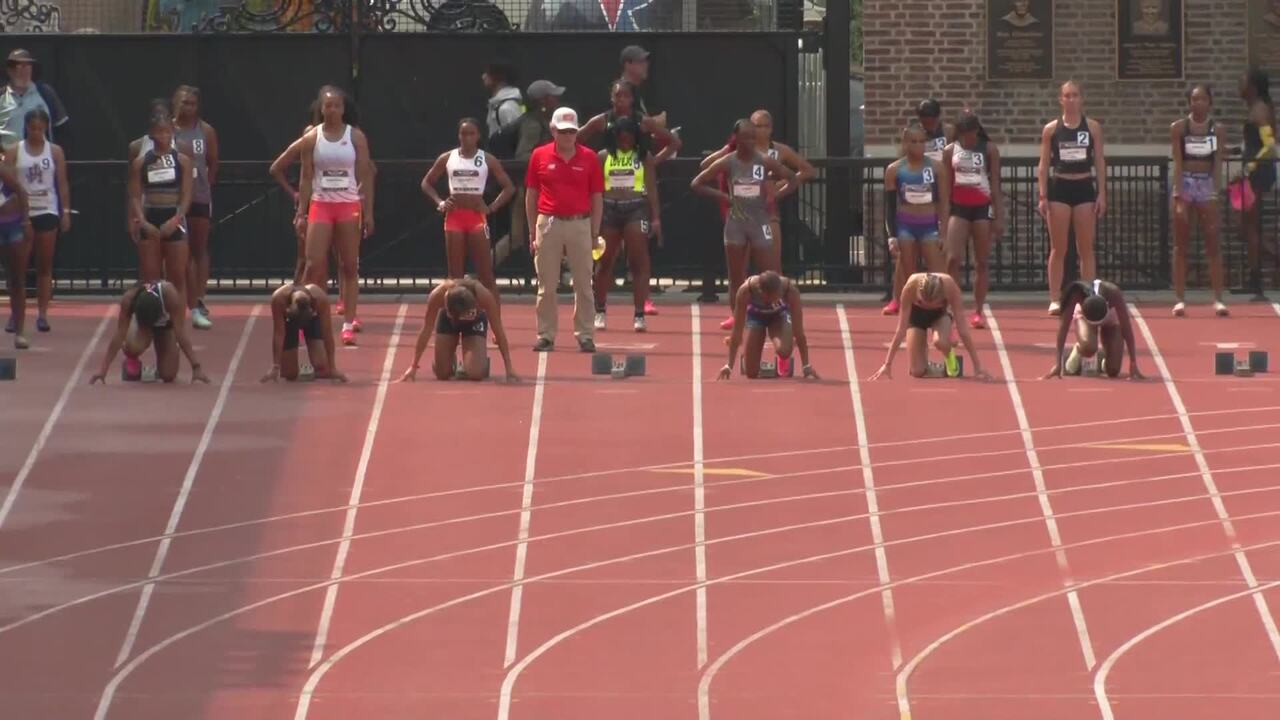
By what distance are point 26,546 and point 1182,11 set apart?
1352 centimetres

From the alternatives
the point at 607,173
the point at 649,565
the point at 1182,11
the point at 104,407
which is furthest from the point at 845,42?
the point at 649,565

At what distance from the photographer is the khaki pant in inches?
737

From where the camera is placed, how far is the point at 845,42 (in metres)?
23.6

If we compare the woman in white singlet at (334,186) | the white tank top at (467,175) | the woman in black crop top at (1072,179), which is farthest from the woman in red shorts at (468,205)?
the woman in black crop top at (1072,179)

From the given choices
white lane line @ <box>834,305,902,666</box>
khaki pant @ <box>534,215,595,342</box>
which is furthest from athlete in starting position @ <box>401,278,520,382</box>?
white lane line @ <box>834,305,902,666</box>

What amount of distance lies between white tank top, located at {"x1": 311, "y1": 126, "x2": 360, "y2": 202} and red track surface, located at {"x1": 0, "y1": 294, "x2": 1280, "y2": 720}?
3.89ft

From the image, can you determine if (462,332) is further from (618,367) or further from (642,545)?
(642,545)

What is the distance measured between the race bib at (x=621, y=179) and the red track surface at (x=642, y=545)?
57.6 inches

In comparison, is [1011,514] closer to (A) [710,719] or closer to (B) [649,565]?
(B) [649,565]

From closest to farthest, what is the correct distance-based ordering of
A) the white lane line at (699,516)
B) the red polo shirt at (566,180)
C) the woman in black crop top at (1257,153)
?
1. the white lane line at (699,516)
2. the red polo shirt at (566,180)
3. the woman in black crop top at (1257,153)

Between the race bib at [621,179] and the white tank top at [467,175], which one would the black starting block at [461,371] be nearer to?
the white tank top at [467,175]

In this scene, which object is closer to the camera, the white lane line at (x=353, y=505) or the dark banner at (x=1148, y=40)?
the white lane line at (x=353, y=505)

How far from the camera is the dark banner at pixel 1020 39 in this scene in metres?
24.0

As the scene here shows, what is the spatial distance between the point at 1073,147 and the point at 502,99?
16.6ft
